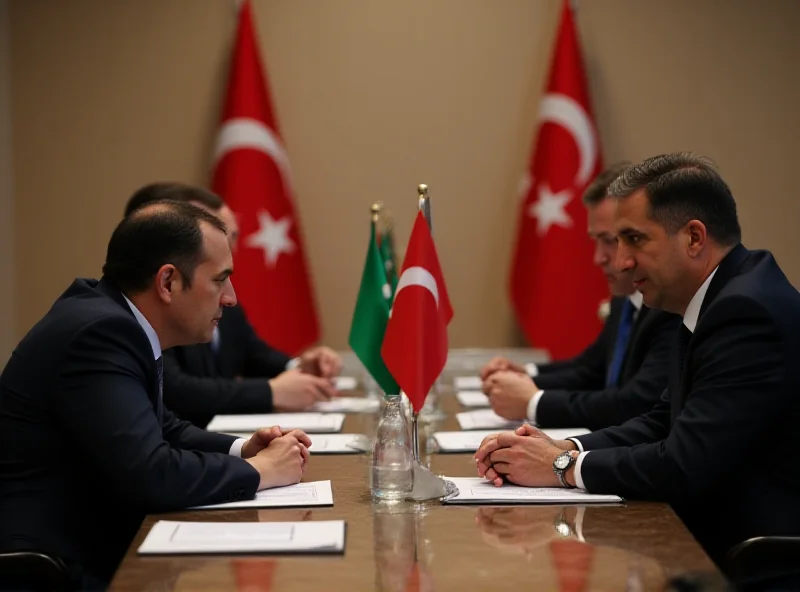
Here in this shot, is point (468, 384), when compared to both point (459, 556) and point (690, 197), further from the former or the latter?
point (459, 556)

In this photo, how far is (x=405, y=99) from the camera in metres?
6.34

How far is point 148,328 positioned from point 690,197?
148 cm

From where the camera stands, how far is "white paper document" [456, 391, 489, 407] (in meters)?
4.36

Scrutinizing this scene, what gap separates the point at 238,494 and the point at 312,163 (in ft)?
13.1

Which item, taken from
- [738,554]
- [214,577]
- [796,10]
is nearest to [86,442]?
[214,577]

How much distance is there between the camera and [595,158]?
620 cm

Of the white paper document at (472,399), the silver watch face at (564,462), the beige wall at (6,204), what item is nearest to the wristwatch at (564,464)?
the silver watch face at (564,462)

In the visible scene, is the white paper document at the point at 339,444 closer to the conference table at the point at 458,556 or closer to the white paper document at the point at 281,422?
the white paper document at the point at 281,422

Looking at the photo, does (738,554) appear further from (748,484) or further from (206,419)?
(206,419)

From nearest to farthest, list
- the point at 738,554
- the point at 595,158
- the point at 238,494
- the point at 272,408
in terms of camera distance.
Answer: the point at 738,554 → the point at 238,494 → the point at 272,408 → the point at 595,158

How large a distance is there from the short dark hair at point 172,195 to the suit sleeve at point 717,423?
243cm

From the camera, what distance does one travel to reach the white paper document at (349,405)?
422 centimetres

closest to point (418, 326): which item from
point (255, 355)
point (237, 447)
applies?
point (237, 447)

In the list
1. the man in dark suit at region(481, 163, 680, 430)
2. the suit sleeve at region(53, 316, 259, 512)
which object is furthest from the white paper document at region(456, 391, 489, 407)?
the suit sleeve at region(53, 316, 259, 512)
